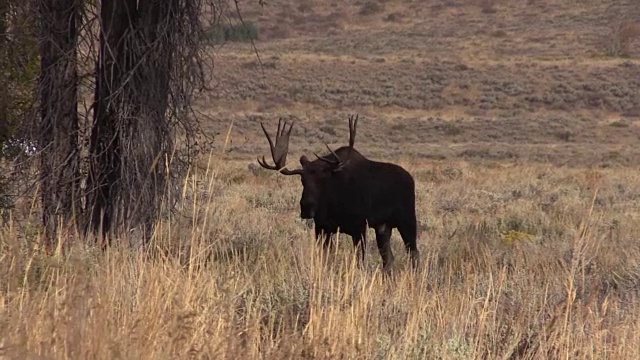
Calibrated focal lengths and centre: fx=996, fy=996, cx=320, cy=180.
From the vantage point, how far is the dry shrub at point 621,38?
55.9 metres

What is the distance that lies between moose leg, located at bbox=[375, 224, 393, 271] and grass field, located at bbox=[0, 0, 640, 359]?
0.71 feet

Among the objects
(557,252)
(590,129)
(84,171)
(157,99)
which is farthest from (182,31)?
(590,129)

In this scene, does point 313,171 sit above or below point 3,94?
below

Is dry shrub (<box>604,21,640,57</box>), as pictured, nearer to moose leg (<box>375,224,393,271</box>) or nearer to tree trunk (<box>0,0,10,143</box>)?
moose leg (<box>375,224,393,271</box>)

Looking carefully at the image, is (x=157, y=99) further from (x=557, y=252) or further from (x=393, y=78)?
(x=393, y=78)

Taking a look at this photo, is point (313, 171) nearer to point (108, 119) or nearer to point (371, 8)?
point (108, 119)

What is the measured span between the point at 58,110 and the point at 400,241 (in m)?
5.42

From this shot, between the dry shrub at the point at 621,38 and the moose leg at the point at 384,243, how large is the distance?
1899 inches

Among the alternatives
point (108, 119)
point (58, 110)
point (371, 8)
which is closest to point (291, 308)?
point (108, 119)

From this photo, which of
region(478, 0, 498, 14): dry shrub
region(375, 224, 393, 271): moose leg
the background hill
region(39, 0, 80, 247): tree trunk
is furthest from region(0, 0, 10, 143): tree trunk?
region(478, 0, 498, 14): dry shrub

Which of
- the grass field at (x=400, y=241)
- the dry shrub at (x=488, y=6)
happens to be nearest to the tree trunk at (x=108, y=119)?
the grass field at (x=400, y=241)

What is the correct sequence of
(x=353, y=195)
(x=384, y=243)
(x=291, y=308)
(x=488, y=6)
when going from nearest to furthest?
(x=291, y=308) → (x=384, y=243) → (x=353, y=195) → (x=488, y=6)

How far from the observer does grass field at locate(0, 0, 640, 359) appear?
167 inches

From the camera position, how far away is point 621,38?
Result: 186 ft
